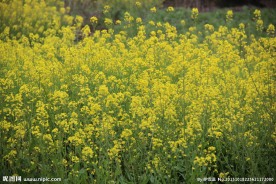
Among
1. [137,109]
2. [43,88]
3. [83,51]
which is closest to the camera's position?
[137,109]

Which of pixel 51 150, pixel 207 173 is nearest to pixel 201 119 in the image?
pixel 207 173

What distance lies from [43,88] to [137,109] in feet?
4.29

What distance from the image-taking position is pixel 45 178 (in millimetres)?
3553

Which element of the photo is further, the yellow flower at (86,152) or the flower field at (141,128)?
the flower field at (141,128)

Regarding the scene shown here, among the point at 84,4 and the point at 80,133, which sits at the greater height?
the point at 84,4

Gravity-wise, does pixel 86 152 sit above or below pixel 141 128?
below

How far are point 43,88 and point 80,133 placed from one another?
1106 mm

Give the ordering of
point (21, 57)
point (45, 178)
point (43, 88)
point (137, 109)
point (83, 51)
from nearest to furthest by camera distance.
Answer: point (45, 178) < point (137, 109) < point (43, 88) < point (83, 51) < point (21, 57)

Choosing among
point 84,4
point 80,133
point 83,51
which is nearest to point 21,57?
point 83,51

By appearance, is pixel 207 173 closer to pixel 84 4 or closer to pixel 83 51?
pixel 83 51

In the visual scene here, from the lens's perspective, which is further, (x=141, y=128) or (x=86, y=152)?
(x=141, y=128)

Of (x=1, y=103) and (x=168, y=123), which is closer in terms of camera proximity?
(x=168, y=123)

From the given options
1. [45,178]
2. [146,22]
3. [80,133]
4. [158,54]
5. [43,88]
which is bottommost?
[45,178]

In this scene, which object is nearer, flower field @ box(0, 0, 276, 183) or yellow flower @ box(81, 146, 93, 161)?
yellow flower @ box(81, 146, 93, 161)
